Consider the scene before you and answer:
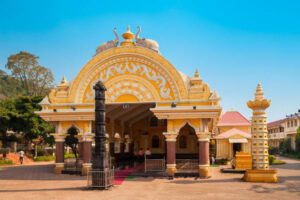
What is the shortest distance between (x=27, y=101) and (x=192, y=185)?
26.3 metres

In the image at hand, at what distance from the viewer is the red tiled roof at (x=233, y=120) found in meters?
35.8

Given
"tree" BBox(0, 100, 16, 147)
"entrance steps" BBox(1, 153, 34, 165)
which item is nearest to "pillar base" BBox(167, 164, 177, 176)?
"entrance steps" BBox(1, 153, 34, 165)

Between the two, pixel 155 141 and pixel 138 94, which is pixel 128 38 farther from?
pixel 155 141

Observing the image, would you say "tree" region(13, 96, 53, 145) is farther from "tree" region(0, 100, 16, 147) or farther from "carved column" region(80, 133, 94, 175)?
"carved column" region(80, 133, 94, 175)

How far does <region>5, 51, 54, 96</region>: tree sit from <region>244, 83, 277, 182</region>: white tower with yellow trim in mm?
41161

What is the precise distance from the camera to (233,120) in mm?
36625

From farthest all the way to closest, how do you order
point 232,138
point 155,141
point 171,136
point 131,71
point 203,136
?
point 232,138
point 155,141
point 131,71
point 171,136
point 203,136

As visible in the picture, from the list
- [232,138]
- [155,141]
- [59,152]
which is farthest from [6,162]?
[232,138]

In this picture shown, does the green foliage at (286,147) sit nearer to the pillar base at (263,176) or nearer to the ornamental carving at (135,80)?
the pillar base at (263,176)

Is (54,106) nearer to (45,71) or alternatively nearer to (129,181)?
Result: (129,181)

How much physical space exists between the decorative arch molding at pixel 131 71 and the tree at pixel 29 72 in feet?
113

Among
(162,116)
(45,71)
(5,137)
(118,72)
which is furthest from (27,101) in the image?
(162,116)

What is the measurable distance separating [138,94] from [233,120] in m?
21.3

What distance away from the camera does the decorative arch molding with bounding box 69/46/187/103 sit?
18.2 metres
